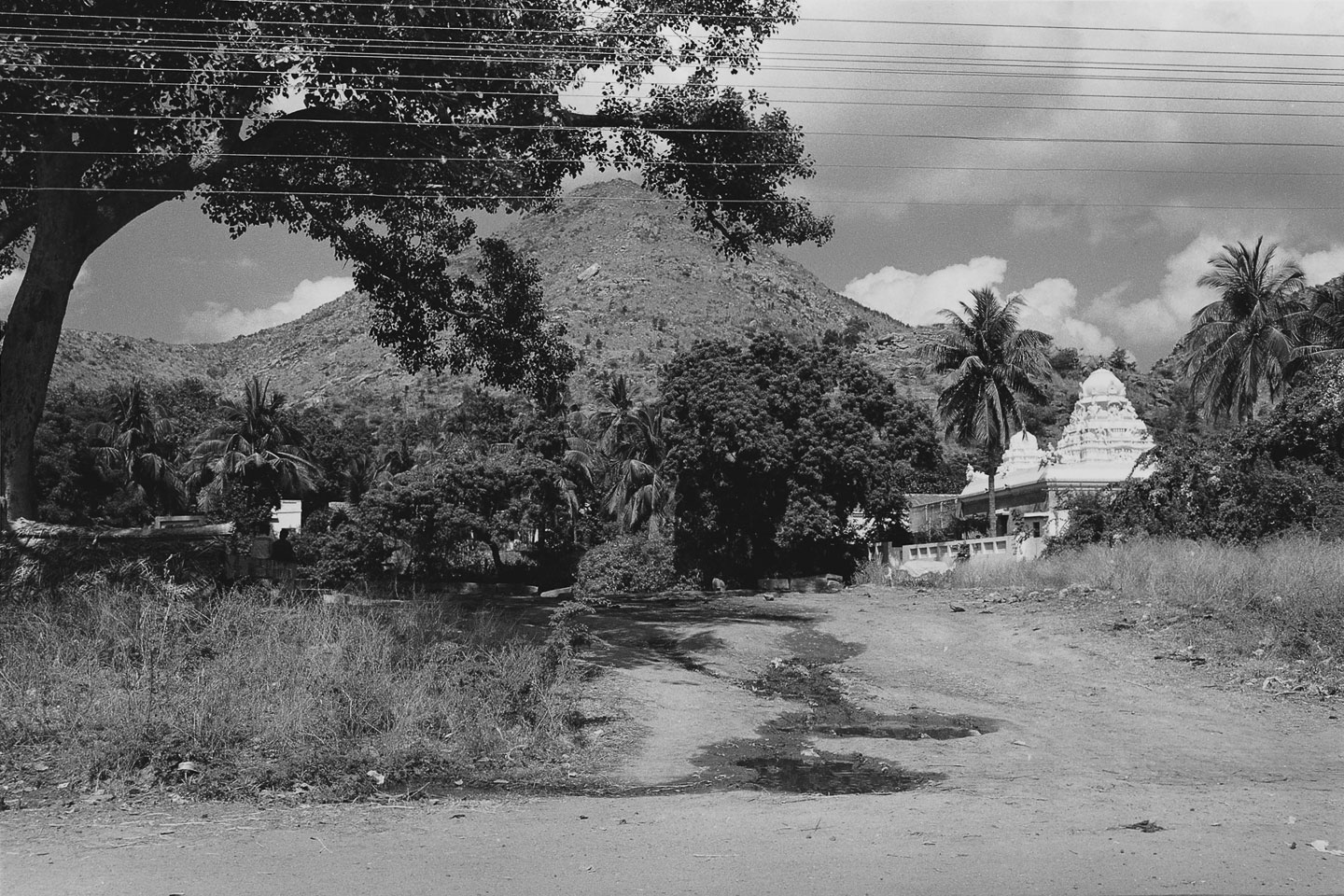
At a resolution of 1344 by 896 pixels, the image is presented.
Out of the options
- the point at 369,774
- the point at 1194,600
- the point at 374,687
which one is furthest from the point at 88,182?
the point at 1194,600

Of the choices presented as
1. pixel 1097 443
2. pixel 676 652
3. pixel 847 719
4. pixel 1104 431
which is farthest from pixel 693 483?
pixel 847 719

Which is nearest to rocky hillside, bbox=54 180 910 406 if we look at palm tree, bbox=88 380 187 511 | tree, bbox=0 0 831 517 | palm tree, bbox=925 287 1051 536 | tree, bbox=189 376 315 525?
palm tree, bbox=88 380 187 511

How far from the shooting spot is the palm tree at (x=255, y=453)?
5422 cm

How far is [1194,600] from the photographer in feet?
52.9

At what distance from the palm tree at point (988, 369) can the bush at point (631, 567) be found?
12694mm

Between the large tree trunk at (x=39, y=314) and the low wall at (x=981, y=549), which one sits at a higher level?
the large tree trunk at (x=39, y=314)

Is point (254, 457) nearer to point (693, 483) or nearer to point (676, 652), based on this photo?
point (693, 483)

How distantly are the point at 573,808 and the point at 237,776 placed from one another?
7.54 feet

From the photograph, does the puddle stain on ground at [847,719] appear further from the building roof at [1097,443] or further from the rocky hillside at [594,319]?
the rocky hillside at [594,319]

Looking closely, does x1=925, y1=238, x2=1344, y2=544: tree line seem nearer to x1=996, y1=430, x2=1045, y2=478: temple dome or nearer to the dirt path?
x1=996, y1=430, x2=1045, y2=478: temple dome

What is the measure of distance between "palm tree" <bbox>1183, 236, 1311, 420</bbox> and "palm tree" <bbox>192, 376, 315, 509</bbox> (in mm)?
40385

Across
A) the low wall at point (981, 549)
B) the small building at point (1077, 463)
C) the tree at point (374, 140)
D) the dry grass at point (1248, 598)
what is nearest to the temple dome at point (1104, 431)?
the small building at point (1077, 463)

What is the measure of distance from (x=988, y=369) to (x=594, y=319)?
5907 centimetres

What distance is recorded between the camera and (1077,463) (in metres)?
41.0
